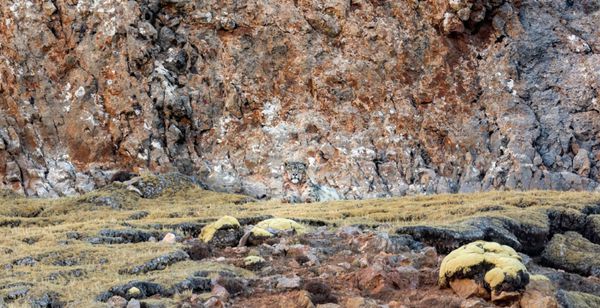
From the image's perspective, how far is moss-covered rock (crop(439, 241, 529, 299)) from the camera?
1500cm

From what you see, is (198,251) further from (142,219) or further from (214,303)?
(142,219)

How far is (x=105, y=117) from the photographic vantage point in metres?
44.6

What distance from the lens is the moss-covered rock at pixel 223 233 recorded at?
21531 mm

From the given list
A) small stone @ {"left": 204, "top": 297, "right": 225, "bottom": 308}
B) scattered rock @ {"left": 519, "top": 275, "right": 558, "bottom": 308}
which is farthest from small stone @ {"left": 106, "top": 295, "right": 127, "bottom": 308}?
scattered rock @ {"left": 519, "top": 275, "right": 558, "bottom": 308}

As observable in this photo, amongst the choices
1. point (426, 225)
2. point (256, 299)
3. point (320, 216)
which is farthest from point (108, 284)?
point (320, 216)

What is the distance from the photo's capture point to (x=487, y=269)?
15594mm

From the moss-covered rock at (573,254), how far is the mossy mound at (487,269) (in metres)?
6.23

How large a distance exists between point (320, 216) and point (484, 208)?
6089mm

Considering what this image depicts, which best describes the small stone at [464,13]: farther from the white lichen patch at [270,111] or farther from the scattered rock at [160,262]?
the scattered rock at [160,262]

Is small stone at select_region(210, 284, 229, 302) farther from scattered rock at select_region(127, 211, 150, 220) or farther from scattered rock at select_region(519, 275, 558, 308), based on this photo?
scattered rock at select_region(127, 211, 150, 220)

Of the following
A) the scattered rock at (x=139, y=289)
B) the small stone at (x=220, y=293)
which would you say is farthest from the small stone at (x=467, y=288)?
the scattered rock at (x=139, y=289)

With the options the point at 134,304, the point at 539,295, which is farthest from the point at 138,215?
the point at 539,295

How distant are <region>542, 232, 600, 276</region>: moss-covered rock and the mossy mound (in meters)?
6.23

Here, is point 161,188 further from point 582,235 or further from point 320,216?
point 582,235
